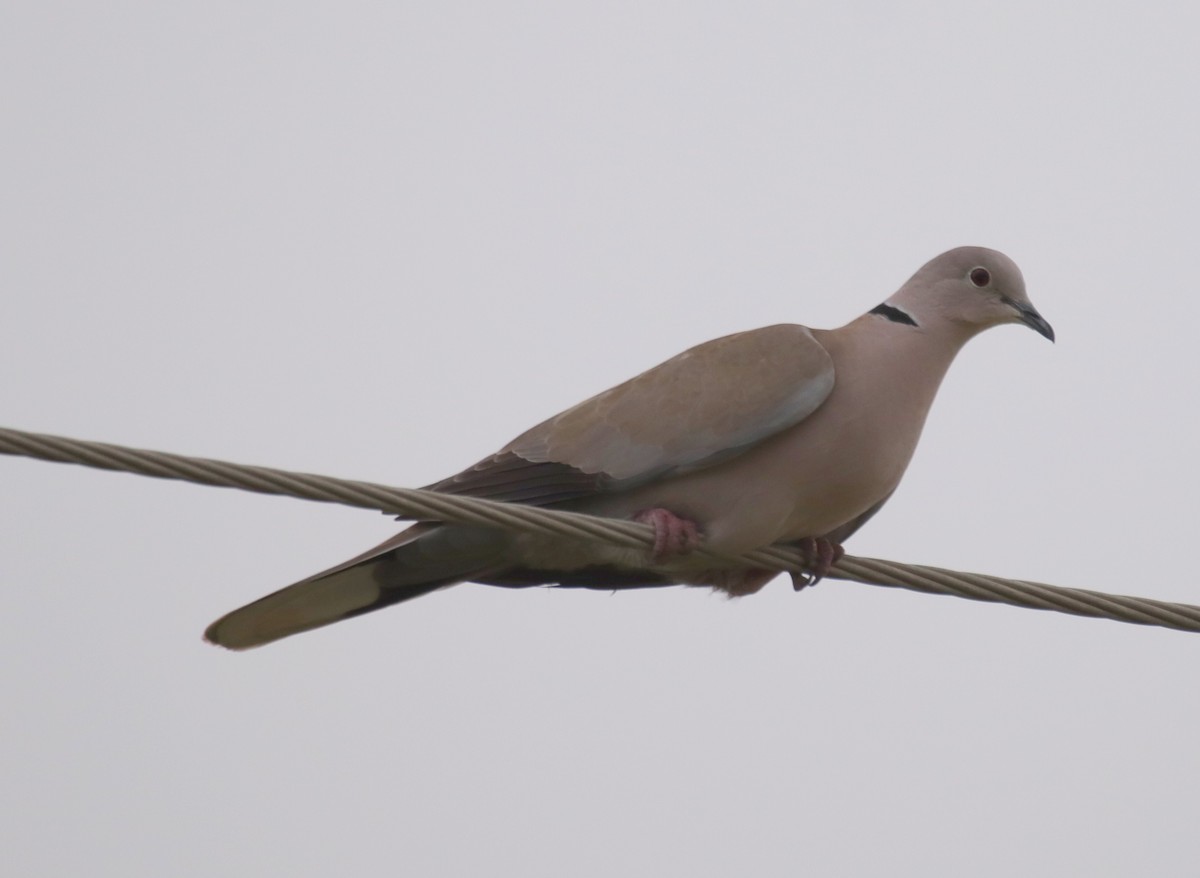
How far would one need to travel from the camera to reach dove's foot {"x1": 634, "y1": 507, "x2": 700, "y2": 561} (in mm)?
4340

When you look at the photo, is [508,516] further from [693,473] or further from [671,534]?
[693,473]

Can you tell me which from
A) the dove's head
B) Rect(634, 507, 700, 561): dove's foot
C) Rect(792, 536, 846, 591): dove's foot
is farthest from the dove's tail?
the dove's head

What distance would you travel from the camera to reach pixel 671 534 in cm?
436

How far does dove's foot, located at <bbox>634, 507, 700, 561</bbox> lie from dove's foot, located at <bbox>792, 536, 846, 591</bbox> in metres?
0.34

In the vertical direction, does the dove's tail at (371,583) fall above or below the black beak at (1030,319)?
below

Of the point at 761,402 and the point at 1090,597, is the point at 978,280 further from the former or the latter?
the point at 1090,597

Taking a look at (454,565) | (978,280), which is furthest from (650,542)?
(978,280)

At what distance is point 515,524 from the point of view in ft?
11.5

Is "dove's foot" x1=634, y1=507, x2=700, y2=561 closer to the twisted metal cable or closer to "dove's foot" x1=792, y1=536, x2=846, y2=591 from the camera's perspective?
the twisted metal cable

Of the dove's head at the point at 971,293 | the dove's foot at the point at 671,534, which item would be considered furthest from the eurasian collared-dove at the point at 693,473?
the dove's head at the point at 971,293

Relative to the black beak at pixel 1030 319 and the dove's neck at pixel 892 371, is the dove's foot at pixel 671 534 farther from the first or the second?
the black beak at pixel 1030 319

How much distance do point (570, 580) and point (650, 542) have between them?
64cm

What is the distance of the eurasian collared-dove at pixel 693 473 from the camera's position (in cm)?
444

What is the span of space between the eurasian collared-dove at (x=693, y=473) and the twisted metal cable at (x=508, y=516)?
0.18 meters
